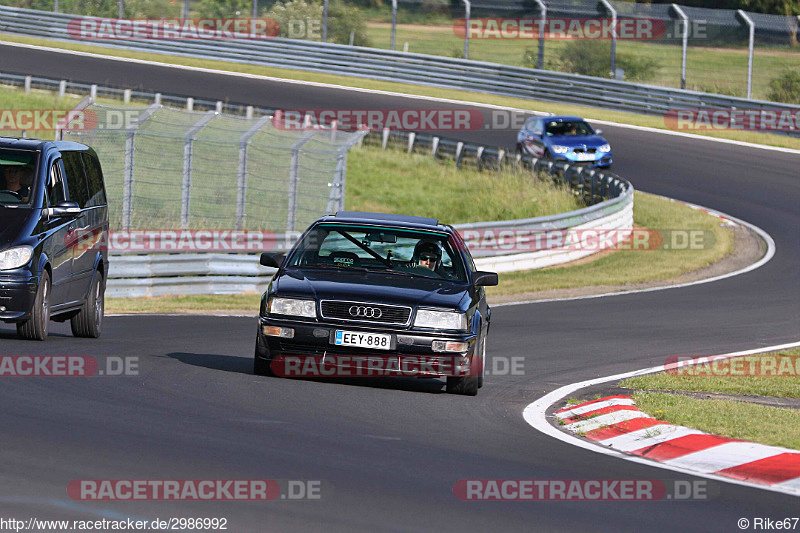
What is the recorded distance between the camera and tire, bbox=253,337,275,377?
10.6 meters

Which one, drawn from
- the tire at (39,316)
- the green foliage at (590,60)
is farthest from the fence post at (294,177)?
the green foliage at (590,60)

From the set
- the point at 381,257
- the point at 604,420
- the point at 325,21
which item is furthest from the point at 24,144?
the point at 325,21

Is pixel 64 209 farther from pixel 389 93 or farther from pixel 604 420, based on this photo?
pixel 389 93

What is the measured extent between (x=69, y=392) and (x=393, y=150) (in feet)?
95.0

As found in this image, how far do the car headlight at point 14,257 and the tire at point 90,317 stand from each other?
1834 mm

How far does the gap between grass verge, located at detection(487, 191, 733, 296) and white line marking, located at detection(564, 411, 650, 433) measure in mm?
11862

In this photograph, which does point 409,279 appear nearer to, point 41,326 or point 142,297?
point 41,326

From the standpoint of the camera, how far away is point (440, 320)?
1044 centimetres

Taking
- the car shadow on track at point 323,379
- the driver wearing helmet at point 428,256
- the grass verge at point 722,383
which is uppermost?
the driver wearing helmet at point 428,256

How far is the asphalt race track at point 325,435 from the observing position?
250 inches

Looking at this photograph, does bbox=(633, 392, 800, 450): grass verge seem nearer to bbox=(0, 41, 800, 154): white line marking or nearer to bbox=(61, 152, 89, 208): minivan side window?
bbox=(61, 152, 89, 208): minivan side window

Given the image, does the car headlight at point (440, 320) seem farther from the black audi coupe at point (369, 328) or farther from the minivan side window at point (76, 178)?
the minivan side window at point (76, 178)

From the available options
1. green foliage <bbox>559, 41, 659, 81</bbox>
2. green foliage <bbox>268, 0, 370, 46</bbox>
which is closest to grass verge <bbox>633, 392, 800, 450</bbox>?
green foliage <bbox>559, 41, 659, 81</bbox>

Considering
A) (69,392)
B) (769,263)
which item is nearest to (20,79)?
(769,263)
